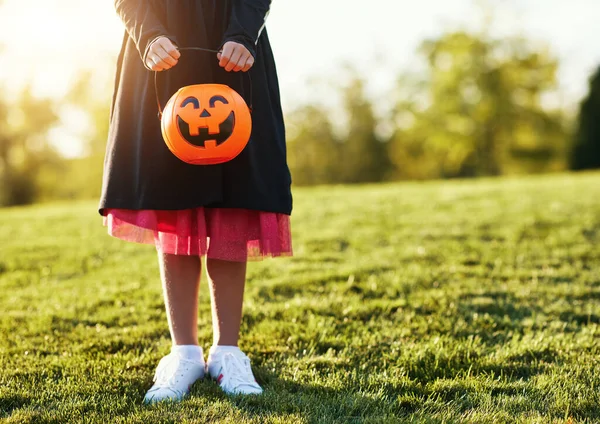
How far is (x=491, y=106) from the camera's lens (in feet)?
92.9

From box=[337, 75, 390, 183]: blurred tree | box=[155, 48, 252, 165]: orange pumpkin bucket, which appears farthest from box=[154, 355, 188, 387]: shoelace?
box=[337, 75, 390, 183]: blurred tree

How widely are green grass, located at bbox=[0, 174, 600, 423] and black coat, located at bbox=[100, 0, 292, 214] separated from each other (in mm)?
724

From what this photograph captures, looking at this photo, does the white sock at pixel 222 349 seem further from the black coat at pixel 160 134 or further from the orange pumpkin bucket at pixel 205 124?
the orange pumpkin bucket at pixel 205 124

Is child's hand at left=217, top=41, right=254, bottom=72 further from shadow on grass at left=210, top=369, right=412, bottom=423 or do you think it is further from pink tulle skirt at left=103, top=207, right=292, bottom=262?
shadow on grass at left=210, top=369, right=412, bottom=423

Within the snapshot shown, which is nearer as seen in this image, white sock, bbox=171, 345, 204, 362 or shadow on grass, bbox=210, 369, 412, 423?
shadow on grass, bbox=210, 369, 412, 423

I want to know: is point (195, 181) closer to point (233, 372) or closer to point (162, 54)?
point (162, 54)

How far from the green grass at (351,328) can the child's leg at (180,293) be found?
0.76 ft

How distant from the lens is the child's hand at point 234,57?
2330 millimetres

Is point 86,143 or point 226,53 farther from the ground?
point 86,143

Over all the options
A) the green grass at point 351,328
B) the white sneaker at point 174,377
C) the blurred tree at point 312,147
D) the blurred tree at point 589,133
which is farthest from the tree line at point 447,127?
the white sneaker at point 174,377

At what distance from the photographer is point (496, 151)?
98.2 ft

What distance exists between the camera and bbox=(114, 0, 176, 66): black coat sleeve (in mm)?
2342

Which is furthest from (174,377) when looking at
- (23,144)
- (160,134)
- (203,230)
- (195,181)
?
(23,144)

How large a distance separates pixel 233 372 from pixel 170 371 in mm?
242
